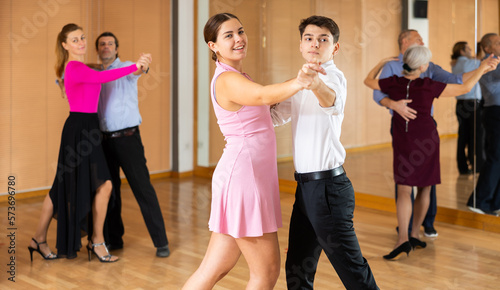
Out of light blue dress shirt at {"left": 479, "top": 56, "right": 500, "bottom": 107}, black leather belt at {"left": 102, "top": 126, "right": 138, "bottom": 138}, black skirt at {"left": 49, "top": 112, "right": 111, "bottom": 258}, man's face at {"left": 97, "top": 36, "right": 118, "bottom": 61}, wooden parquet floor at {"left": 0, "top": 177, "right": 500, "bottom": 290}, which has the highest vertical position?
man's face at {"left": 97, "top": 36, "right": 118, "bottom": 61}

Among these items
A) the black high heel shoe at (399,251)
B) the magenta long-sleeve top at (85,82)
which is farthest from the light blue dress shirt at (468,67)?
the magenta long-sleeve top at (85,82)

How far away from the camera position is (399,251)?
4.34 m

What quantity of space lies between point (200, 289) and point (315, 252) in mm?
531

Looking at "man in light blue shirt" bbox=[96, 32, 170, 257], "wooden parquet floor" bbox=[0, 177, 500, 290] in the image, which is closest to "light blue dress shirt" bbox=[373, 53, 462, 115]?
"wooden parquet floor" bbox=[0, 177, 500, 290]

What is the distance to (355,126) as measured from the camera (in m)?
6.22

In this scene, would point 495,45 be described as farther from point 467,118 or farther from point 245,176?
point 245,176

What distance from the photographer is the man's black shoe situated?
4.48 metres

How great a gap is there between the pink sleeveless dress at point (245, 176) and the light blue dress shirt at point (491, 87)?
3.10 m

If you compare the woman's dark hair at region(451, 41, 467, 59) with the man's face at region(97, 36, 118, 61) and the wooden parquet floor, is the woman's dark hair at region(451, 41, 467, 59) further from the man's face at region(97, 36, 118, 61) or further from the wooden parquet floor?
the man's face at region(97, 36, 118, 61)

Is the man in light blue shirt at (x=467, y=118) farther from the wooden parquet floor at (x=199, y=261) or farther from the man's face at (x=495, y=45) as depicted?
the wooden parquet floor at (x=199, y=261)

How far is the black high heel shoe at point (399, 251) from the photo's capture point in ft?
14.2

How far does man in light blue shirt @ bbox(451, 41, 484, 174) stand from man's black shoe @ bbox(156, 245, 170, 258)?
2586 mm

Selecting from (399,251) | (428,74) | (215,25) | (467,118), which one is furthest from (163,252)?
(467,118)

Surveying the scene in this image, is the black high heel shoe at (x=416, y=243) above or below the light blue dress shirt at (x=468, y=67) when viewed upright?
below
